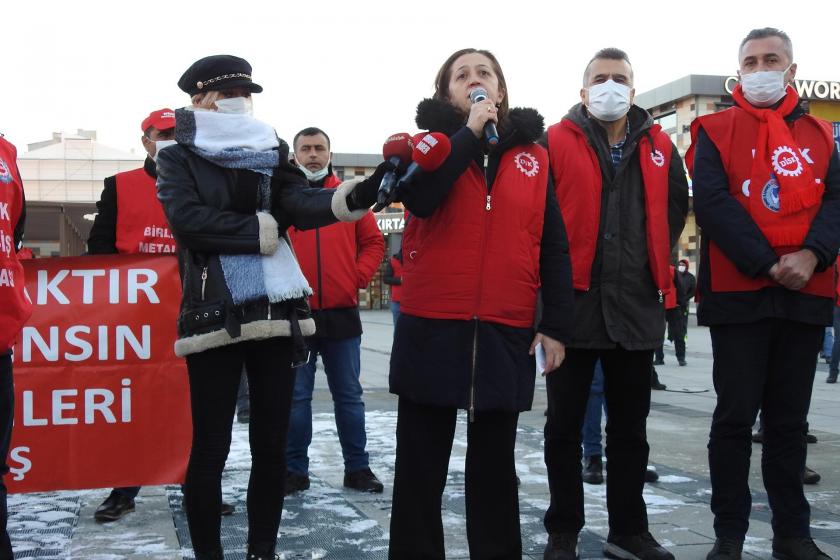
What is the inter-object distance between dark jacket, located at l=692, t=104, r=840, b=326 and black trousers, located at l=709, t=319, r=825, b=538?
0.19 ft

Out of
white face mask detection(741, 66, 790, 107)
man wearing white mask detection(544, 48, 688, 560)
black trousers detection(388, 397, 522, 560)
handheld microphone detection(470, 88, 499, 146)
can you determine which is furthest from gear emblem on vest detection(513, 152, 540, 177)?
white face mask detection(741, 66, 790, 107)

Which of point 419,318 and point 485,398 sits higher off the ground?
point 419,318

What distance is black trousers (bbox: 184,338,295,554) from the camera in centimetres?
320

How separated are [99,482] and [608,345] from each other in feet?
7.85

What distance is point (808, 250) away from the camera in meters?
3.71

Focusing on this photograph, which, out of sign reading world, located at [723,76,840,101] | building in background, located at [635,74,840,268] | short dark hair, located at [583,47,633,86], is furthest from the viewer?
building in background, located at [635,74,840,268]

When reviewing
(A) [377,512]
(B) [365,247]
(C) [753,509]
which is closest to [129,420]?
(A) [377,512]

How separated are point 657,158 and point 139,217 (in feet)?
8.00

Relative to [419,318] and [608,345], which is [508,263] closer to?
[419,318]

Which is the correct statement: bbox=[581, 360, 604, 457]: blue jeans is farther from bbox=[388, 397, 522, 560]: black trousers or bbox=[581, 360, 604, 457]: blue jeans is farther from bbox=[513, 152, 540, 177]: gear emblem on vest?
bbox=[513, 152, 540, 177]: gear emblem on vest

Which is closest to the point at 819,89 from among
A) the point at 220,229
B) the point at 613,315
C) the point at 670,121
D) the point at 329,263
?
the point at 670,121

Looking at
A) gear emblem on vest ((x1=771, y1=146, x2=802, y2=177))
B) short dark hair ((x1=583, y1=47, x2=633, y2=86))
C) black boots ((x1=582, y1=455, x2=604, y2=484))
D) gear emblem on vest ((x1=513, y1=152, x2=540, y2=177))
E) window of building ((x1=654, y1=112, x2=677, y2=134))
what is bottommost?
black boots ((x1=582, y1=455, x2=604, y2=484))

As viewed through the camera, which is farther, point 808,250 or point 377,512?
point 377,512

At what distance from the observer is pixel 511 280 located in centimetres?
306
